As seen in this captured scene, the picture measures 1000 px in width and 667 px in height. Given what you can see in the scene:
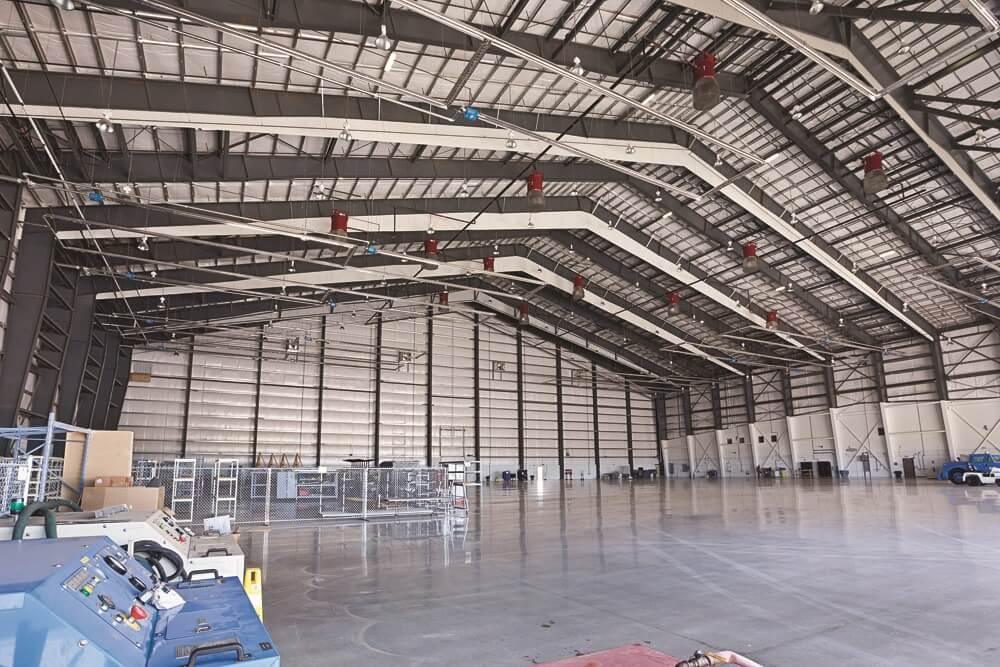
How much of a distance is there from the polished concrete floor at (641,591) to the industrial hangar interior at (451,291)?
77 mm

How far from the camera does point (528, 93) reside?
639 inches

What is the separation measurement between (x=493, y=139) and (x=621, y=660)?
14900 millimetres

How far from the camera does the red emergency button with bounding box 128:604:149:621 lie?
271 centimetres

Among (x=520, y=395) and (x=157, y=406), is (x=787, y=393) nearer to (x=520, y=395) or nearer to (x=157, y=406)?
(x=520, y=395)

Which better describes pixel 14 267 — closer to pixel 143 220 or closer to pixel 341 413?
pixel 143 220

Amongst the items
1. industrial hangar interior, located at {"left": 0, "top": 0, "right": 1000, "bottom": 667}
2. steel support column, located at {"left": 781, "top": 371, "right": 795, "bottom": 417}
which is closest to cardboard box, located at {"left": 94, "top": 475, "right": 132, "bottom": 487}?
industrial hangar interior, located at {"left": 0, "top": 0, "right": 1000, "bottom": 667}

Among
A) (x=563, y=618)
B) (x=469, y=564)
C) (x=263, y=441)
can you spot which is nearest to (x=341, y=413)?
(x=263, y=441)

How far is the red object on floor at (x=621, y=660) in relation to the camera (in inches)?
97.7

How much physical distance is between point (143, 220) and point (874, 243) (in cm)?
3030

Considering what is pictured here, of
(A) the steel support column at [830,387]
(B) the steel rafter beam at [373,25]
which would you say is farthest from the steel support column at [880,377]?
(B) the steel rafter beam at [373,25]

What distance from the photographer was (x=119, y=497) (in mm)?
9680

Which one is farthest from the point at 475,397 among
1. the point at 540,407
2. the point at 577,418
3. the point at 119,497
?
the point at 119,497

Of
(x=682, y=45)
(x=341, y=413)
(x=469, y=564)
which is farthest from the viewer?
(x=341, y=413)

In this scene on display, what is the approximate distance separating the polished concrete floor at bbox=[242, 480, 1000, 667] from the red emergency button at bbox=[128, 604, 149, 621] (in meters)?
2.96
